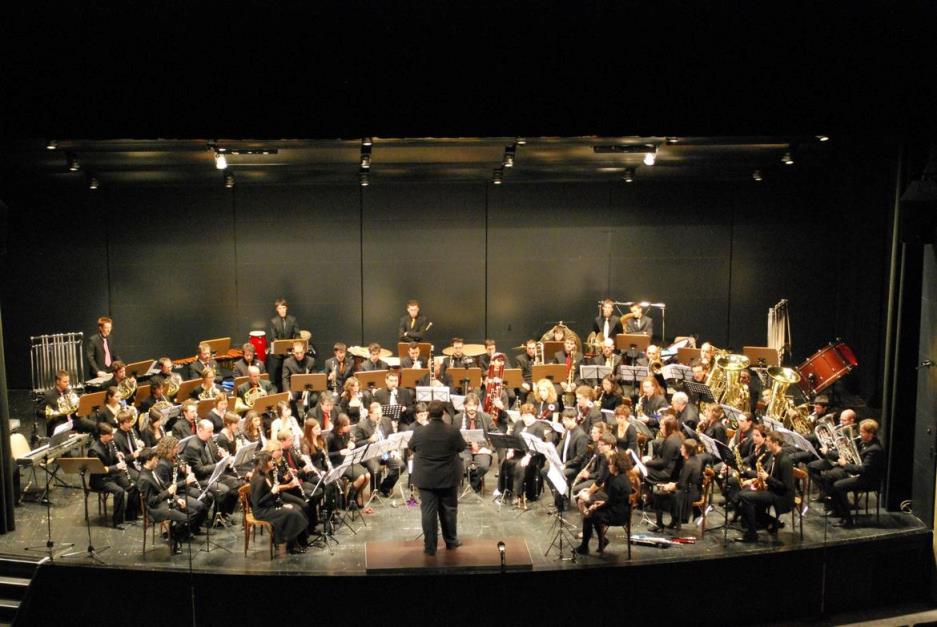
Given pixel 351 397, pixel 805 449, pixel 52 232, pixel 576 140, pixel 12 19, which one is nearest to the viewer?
pixel 12 19

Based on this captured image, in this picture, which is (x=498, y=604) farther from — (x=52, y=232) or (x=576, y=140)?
(x=52, y=232)

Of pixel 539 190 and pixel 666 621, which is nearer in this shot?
pixel 666 621

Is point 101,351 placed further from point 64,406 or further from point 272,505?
point 272,505

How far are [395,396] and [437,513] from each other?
3374 millimetres

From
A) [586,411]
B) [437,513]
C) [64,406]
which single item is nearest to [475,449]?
[586,411]

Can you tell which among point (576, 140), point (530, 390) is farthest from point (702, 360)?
point (576, 140)

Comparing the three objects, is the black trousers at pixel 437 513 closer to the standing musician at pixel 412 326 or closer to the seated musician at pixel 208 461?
the seated musician at pixel 208 461

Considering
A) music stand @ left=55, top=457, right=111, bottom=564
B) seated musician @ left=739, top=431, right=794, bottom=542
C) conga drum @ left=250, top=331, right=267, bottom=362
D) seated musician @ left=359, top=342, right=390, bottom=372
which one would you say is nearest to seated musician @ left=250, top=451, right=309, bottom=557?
music stand @ left=55, top=457, right=111, bottom=564

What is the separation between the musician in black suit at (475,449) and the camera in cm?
1269

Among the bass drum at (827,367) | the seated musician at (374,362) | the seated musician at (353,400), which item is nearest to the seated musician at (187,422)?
the seated musician at (353,400)

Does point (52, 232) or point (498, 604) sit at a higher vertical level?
point (52, 232)

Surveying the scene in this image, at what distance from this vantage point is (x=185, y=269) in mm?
18000

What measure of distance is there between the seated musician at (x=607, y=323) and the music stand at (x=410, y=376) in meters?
3.59

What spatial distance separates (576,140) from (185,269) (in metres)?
7.31
